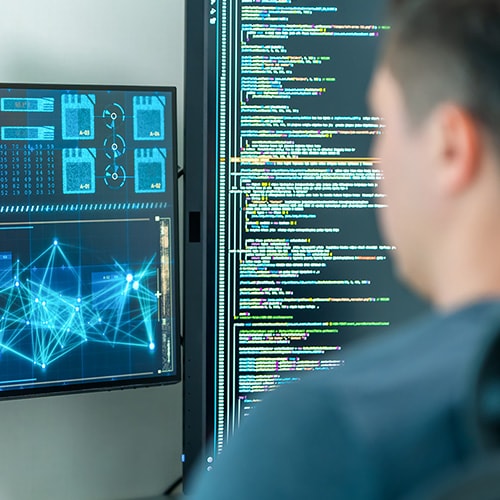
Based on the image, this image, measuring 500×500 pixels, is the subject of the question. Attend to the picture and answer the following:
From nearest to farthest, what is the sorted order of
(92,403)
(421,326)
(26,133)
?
(421,326) → (26,133) → (92,403)

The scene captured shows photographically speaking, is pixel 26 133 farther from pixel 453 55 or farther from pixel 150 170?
pixel 453 55

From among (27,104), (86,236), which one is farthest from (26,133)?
(86,236)

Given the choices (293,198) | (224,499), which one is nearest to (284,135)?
(293,198)

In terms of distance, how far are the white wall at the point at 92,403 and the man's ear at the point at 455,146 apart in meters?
1.09

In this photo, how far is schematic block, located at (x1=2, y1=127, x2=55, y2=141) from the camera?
1.33 m

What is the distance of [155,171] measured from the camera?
1394mm

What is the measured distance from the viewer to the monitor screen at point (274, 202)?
4.35 ft

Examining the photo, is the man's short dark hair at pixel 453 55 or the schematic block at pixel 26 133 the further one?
the schematic block at pixel 26 133

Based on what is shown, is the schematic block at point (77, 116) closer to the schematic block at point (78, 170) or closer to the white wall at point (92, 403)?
the schematic block at point (78, 170)

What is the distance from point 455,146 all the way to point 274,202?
836 millimetres

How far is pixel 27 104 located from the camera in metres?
1.33

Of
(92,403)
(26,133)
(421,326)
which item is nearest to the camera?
(421,326)

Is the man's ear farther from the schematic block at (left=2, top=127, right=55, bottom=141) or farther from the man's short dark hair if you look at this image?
the schematic block at (left=2, top=127, right=55, bottom=141)

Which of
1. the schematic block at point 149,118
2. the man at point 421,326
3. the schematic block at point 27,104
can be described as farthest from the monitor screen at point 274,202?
the man at point 421,326
